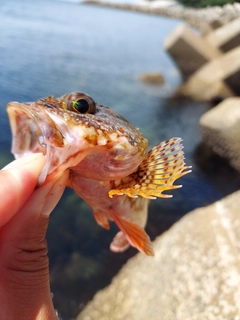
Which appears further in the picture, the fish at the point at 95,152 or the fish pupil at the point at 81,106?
the fish pupil at the point at 81,106

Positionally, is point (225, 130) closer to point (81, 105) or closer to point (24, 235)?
point (81, 105)

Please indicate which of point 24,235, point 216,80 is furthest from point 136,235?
point 216,80

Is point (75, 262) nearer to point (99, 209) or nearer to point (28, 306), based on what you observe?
point (99, 209)

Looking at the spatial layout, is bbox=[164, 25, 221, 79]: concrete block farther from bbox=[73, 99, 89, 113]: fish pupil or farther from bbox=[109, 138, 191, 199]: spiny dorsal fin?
bbox=[73, 99, 89, 113]: fish pupil

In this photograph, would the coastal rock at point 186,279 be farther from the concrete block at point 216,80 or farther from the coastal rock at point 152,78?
the coastal rock at point 152,78

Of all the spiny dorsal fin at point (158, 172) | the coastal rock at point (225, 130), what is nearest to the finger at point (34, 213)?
the spiny dorsal fin at point (158, 172)
